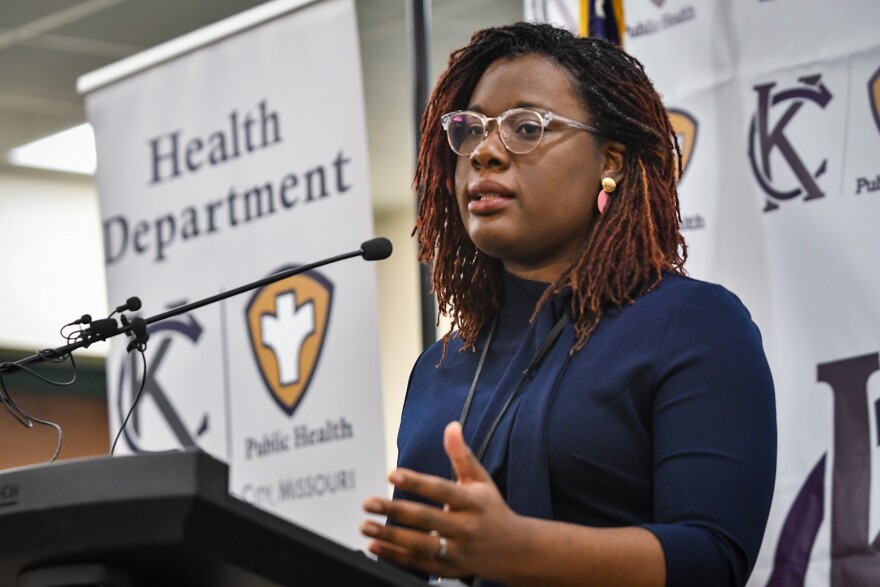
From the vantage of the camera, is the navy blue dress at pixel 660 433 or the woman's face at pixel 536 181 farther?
the woman's face at pixel 536 181

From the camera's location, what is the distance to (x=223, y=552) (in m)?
0.97

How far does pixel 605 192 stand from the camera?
4.90 feet

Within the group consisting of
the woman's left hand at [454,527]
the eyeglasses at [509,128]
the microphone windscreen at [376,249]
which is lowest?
the woman's left hand at [454,527]

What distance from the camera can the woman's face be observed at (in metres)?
1.46

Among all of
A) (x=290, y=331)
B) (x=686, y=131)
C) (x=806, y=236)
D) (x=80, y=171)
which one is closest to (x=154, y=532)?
(x=806, y=236)

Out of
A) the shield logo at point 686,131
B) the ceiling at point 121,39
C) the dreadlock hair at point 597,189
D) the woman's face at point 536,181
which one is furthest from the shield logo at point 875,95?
the ceiling at point 121,39

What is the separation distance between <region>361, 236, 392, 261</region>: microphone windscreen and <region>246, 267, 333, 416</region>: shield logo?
4.96ft

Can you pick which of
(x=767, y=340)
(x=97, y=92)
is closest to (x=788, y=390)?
(x=767, y=340)

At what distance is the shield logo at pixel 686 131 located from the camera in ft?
8.47

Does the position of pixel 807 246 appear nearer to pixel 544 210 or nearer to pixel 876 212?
pixel 876 212

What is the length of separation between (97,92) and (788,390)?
6.92ft

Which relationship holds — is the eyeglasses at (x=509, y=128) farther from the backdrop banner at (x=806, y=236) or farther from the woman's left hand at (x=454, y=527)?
the backdrop banner at (x=806, y=236)

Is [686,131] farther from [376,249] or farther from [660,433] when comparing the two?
[660,433]

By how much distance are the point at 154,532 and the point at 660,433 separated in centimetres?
52
